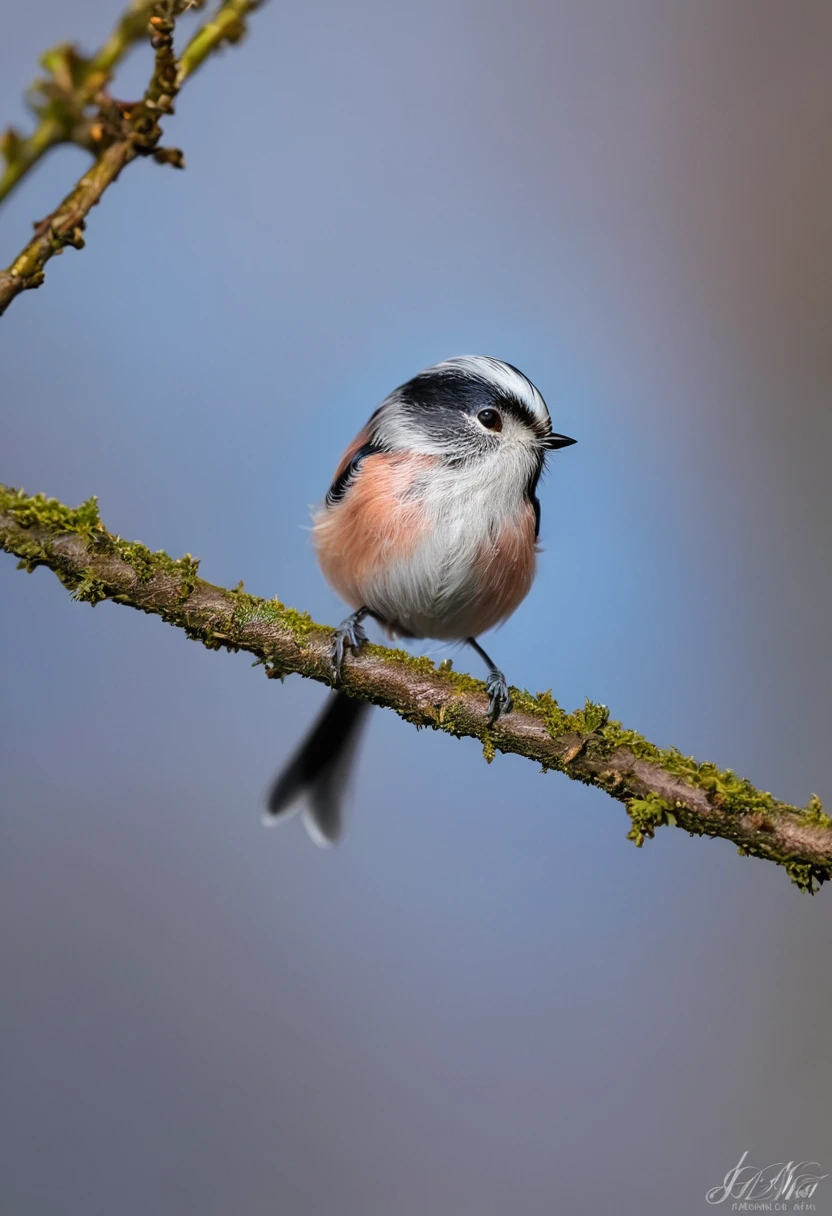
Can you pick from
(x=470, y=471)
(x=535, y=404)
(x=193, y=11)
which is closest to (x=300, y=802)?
(x=470, y=471)

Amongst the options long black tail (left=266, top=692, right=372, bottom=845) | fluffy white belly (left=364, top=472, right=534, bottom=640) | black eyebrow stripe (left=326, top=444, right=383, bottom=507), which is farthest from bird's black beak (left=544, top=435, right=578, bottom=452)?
long black tail (left=266, top=692, right=372, bottom=845)

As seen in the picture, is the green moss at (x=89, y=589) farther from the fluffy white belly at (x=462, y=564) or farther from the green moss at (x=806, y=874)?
the green moss at (x=806, y=874)

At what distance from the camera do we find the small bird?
69.4 inches

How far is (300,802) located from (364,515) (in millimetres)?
739

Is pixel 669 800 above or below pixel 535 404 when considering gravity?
below

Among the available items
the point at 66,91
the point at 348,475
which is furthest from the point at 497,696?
the point at 66,91

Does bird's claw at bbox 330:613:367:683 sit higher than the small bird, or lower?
lower

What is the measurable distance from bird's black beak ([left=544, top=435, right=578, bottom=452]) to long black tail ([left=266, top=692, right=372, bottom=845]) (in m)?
0.74

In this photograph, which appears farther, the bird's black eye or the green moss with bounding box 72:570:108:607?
the bird's black eye

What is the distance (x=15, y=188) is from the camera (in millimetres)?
648

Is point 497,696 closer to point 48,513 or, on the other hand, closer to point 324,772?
point 48,513

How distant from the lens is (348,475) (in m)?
1.99

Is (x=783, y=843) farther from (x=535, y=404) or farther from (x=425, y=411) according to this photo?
(x=425, y=411)

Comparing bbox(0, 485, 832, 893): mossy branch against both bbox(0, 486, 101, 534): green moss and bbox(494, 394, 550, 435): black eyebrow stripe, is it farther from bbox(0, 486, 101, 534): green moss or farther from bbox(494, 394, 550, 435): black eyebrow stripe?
bbox(494, 394, 550, 435): black eyebrow stripe
